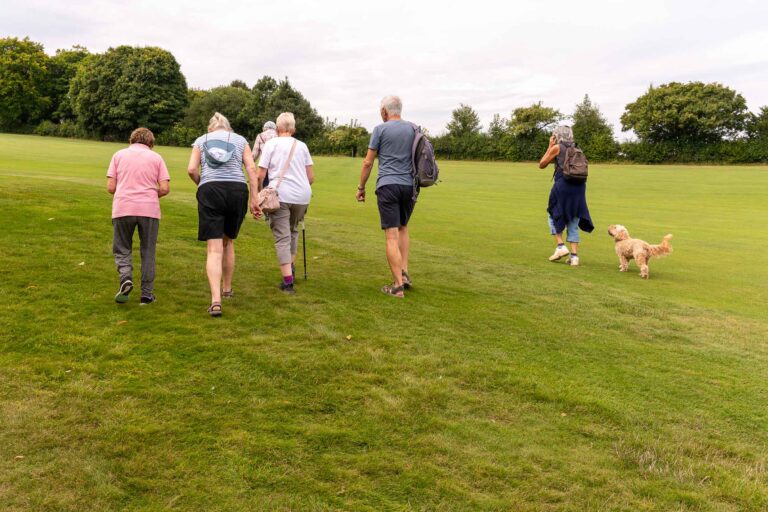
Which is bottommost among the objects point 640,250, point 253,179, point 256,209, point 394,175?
point 640,250

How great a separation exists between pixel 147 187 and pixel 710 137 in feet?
241

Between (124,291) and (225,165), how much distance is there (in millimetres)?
1717

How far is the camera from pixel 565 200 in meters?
10.7

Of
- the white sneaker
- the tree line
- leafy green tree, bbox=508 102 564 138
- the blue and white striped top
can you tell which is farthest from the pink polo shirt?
leafy green tree, bbox=508 102 564 138

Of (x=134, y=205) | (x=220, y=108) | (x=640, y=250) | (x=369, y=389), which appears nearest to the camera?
(x=369, y=389)

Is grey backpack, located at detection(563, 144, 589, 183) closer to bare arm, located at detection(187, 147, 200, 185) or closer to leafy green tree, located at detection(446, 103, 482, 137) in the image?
bare arm, located at detection(187, 147, 200, 185)

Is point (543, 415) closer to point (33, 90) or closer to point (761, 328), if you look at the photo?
point (761, 328)

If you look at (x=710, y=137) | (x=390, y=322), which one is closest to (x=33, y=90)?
(x=710, y=137)

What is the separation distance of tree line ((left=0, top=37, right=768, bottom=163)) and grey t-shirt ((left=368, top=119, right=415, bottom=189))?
5373cm

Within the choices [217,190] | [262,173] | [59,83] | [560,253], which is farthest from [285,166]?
[59,83]

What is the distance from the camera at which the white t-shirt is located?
6.99 m

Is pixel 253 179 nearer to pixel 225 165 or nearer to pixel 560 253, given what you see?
pixel 225 165

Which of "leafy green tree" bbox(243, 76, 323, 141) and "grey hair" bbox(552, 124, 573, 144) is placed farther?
"leafy green tree" bbox(243, 76, 323, 141)

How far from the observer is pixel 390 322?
6.20m
